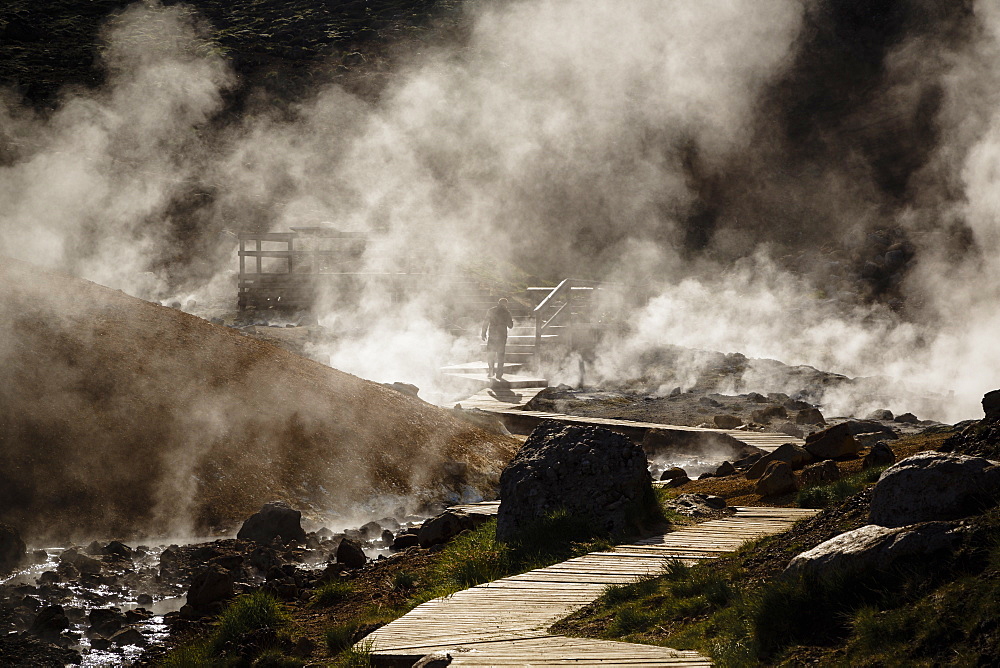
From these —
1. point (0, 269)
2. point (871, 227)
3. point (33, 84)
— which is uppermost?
point (33, 84)

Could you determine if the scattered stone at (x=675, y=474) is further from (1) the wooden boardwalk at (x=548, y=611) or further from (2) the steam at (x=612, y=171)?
(2) the steam at (x=612, y=171)

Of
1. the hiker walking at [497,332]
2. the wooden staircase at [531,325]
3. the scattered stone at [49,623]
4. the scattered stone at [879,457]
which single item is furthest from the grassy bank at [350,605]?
the wooden staircase at [531,325]

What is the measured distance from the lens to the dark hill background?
1507 inches

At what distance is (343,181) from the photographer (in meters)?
36.0


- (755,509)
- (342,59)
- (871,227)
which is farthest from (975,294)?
(342,59)

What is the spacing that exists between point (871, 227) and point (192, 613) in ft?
104

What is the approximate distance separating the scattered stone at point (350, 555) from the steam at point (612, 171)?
1446 centimetres

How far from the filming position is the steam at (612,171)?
25.8 m

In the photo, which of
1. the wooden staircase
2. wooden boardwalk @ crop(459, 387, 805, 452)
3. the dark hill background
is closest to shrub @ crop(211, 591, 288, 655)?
wooden boardwalk @ crop(459, 387, 805, 452)

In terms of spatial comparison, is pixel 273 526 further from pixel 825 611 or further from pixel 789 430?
pixel 789 430

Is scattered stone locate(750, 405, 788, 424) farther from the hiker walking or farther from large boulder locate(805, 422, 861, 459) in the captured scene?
large boulder locate(805, 422, 861, 459)

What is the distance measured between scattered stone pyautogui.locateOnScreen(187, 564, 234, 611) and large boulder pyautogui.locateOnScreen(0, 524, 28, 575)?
1491mm

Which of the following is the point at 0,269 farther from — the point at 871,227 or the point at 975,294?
the point at 871,227

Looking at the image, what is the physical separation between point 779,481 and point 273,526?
164 inches
